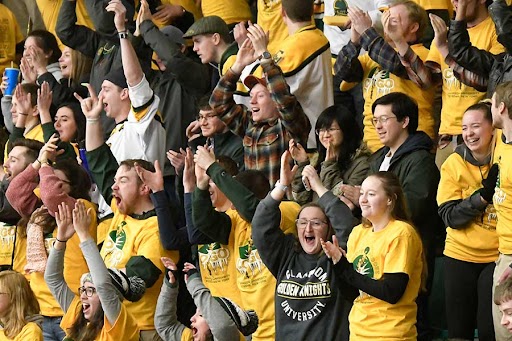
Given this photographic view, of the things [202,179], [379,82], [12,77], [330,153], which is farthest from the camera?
[12,77]

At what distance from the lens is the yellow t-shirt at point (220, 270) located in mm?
7684

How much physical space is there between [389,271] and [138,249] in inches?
78.4

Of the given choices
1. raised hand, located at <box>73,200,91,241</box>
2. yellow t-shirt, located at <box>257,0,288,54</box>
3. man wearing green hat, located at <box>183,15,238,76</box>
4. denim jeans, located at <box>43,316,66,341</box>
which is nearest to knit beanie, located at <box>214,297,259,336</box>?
raised hand, located at <box>73,200,91,241</box>

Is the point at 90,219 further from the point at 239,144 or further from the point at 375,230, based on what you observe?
the point at 375,230

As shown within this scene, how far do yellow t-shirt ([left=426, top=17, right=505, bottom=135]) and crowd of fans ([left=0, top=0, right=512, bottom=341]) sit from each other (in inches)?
0.4

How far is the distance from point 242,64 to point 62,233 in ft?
5.34

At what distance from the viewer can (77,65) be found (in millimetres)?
10859

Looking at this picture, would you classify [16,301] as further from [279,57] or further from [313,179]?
[279,57]

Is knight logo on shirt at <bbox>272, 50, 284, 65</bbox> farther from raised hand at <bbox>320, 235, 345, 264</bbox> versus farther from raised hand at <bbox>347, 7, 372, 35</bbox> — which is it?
raised hand at <bbox>320, 235, 345, 264</bbox>

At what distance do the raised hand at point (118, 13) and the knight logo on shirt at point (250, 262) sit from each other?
2.62 metres

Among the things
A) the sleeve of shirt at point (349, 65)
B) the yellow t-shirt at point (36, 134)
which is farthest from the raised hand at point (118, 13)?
the sleeve of shirt at point (349, 65)

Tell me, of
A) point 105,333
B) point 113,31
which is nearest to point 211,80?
point 113,31

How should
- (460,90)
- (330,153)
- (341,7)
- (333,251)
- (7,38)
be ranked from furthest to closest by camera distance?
(7,38), (341,7), (460,90), (330,153), (333,251)

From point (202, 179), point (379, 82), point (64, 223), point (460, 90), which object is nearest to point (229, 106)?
point (379, 82)
